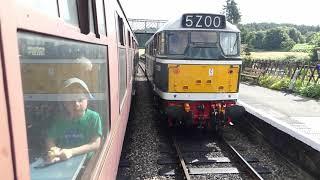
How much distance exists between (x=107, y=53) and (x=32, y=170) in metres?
2.19

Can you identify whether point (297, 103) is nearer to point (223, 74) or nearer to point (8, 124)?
point (223, 74)

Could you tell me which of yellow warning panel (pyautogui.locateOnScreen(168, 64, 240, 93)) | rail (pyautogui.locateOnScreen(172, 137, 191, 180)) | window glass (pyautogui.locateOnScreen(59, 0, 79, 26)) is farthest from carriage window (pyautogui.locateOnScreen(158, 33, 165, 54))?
window glass (pyautogui.locateOnScreen(59, 0, 79, 26))

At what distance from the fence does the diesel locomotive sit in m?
9.17

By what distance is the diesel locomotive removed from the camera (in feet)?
28.8

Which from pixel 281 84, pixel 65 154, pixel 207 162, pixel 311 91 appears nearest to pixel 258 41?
pixel 281 84

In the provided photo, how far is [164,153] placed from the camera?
7859mm

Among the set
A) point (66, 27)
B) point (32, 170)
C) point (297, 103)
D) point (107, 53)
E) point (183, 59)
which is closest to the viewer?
point (32, 170)

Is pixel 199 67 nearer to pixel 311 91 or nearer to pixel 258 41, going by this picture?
pixel 311 91

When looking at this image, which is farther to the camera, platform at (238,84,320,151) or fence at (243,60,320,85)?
fence at (243,60,320,85)

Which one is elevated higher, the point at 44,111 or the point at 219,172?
the point at 44,111

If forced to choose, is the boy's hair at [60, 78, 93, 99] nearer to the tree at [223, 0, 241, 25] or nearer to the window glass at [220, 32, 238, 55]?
the window glass at [220, 32, 238, 55]

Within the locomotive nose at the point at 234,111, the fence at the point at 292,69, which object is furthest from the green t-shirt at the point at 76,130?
the fence at the point at 292,69

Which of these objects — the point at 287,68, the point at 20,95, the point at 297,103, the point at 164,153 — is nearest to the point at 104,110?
the point at 20,95

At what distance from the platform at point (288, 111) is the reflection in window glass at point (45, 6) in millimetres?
6253
